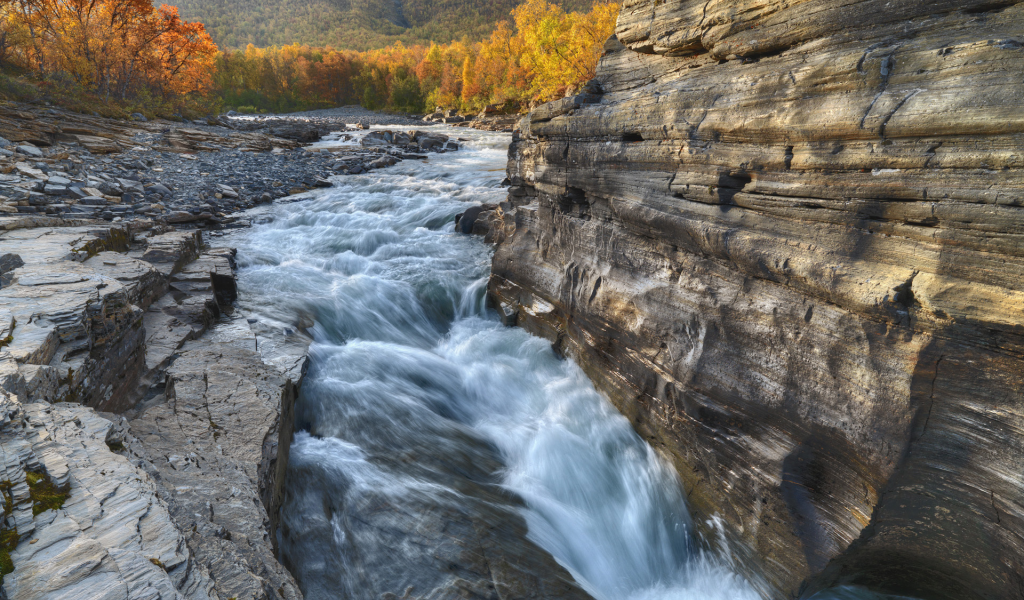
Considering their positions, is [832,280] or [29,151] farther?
[29,151]

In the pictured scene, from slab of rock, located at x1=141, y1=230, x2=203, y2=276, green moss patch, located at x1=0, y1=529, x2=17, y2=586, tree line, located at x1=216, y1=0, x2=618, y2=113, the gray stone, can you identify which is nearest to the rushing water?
slab of rock, located at x1=141, y1=230, x2=203, y2=276

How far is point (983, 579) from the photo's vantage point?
3.92 meters

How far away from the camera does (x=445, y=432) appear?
648cm

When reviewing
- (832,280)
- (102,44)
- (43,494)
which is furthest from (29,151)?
(102,44)

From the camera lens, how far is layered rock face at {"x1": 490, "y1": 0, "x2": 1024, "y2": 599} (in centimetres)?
348

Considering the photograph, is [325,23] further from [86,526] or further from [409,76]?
→ [86,526]

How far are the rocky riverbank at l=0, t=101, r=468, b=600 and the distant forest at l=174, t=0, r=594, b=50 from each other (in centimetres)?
17821

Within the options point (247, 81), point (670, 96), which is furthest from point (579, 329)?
point (247, 81)

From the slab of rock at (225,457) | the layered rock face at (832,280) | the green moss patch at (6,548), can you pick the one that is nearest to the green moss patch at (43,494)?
the green moss patch at (6,548)

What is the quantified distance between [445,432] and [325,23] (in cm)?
22432

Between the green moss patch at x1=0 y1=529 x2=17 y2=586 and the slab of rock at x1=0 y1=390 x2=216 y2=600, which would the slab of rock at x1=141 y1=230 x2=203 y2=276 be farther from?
the green moss patch at x1=0 y1=529 x2=17 y2=586

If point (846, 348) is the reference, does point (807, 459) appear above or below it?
below

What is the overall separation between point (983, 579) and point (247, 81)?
98.8 m

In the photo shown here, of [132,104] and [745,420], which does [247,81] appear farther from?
[745,420]
